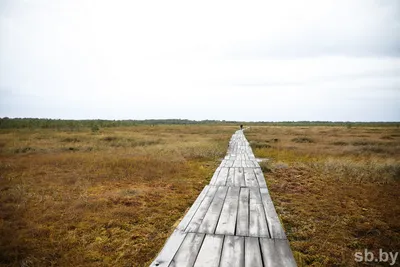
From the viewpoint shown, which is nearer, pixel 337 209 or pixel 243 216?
pixel 243 216

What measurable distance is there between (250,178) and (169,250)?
459 centimetres

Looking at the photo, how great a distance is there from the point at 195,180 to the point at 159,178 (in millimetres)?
1490

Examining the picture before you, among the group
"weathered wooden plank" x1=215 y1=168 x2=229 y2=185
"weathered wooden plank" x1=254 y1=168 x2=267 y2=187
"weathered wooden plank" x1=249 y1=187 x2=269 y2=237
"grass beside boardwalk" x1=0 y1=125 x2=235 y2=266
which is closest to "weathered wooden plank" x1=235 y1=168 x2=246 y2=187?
"weathered wooden plank" x1=215 y1=168 x2=229 y2=185

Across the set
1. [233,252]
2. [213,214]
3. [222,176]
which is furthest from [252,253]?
[222,176]

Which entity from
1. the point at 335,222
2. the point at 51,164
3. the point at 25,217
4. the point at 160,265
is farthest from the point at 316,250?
the point at 51,164

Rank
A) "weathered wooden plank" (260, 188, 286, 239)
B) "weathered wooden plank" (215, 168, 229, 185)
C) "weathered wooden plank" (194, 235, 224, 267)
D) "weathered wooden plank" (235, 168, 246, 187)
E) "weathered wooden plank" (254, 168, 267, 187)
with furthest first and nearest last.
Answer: "weathered wooden plank" (215, 168, 229, 185) < "weathered wooden plank" (235, 168, 246, 187) < "weathered wooden plank" (254, 168, 267, 187) < "weathered wooden plank" (260, 188, 286, 239) < "weathered wooden plank" (194, 235, 224, 267)

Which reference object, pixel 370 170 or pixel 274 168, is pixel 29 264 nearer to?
pixel 274 168

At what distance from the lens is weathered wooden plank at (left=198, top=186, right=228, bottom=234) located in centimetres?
369

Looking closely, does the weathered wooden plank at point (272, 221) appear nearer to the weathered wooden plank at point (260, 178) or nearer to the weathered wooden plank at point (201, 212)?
the weathered wooden plank at point (260, 178)

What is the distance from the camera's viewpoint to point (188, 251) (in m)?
3.04

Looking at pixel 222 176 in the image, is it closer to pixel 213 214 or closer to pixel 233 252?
pixel 213 214

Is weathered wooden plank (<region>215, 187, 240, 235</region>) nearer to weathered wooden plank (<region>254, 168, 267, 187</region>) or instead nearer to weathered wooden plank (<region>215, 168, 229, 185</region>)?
weathered wooden plank (<region>215, 168, 229, 185</region>)

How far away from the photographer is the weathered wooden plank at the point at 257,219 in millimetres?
3568

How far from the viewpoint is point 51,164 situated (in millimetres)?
10539
